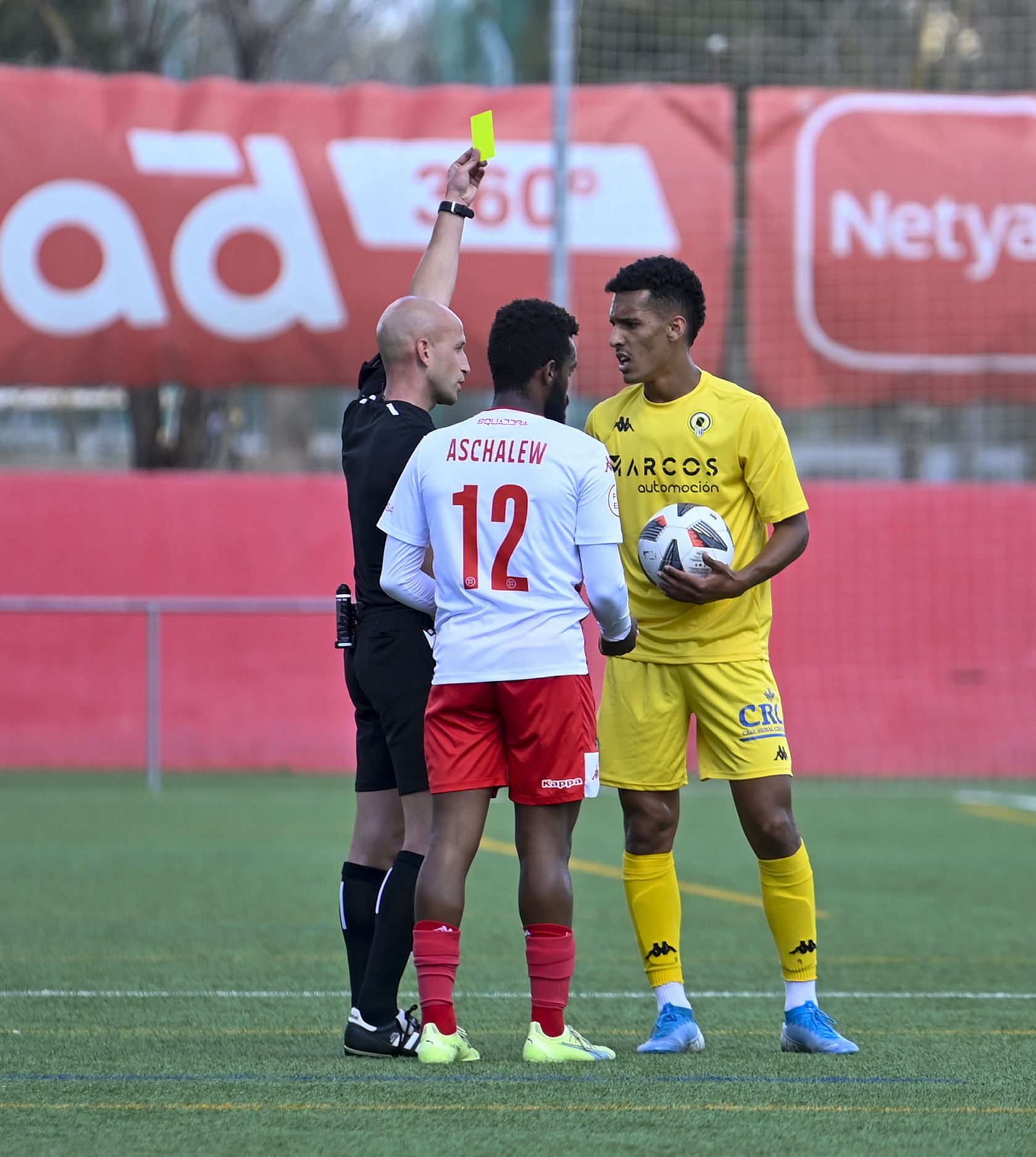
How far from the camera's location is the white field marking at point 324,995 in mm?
6148

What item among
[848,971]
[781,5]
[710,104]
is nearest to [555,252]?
[710,104]

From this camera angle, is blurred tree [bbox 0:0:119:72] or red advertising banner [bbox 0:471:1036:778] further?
blurred tree [bbox 0:0:119:72]

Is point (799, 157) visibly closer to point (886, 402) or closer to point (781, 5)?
point (886, 402)

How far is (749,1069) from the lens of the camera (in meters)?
4.82

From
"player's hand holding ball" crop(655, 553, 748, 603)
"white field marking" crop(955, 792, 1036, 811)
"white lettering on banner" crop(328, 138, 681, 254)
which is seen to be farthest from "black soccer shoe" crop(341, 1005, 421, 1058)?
"white lettering on banner" crop(328, 138, 681, 254)

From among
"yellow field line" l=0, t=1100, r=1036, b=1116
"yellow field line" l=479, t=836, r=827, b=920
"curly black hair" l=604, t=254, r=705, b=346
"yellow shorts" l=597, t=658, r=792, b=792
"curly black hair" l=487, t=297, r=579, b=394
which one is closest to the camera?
"yellow field line" l=0, t=1100, r=1036, b=1116

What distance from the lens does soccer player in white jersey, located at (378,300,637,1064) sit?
4793 millimetres

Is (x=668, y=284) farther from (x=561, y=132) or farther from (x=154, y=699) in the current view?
(x=154, y=699)

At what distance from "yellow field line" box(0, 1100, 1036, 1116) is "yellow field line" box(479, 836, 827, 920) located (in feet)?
13.2

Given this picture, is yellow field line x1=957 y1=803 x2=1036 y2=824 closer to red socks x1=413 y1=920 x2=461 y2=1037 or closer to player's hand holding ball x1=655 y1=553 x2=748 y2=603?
player's hand holding ball x1=655 y1=553 x2=748 y2=603

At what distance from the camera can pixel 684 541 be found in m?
5.23

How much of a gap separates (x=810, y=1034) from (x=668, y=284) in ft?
6.92

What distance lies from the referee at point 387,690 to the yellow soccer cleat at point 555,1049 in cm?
28

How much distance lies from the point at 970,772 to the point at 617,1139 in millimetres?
12045
